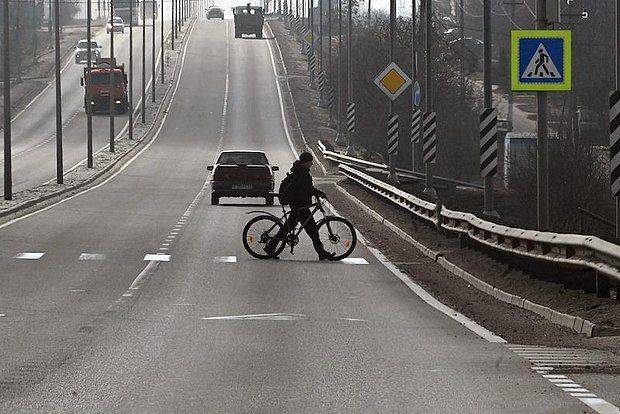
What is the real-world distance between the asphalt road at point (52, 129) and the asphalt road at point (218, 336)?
29.1 metres

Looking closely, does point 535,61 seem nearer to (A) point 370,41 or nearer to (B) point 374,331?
(B) point 374,331

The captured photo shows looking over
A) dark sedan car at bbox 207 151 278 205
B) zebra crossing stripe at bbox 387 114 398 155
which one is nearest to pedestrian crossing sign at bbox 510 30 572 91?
dark sedan car at bbox 207 151 278 205

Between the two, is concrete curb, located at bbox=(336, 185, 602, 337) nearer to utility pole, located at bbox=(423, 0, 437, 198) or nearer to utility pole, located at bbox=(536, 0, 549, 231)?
utility pole, located at bbox=(536, 0, 549, 231)

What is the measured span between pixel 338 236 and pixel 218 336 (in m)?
11.7

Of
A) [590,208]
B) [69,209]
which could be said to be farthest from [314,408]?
[590,208]

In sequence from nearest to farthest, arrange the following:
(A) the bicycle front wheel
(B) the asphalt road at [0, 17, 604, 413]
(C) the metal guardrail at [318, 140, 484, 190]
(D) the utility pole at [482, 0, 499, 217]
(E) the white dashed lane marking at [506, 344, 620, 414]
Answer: (E) the white dashed lane marking at [506, 344, 620, 414], (B) the asphalt road at [0, 17, 604, 413], (A) the bicycle front wheel, (D) the utility pole at [482, 0, 499, 217], (C) the metal guardrail at [318, 140, 484, 190]

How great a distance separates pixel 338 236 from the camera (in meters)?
26.7

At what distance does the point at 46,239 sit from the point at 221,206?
1417cm

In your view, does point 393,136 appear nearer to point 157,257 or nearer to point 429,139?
point 429,139

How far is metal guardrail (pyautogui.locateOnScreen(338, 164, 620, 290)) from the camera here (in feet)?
55.6

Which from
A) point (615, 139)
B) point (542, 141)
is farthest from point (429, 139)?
point (615, 139)

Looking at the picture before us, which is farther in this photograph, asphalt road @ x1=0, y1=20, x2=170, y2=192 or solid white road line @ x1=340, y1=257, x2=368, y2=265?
asphalt road @ x1=0, y1=20, x2=170, y2=192

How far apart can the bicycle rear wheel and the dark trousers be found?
13cm

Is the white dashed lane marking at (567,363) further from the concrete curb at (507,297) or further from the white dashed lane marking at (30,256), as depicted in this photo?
the white dashed lane marking at (30,256)
